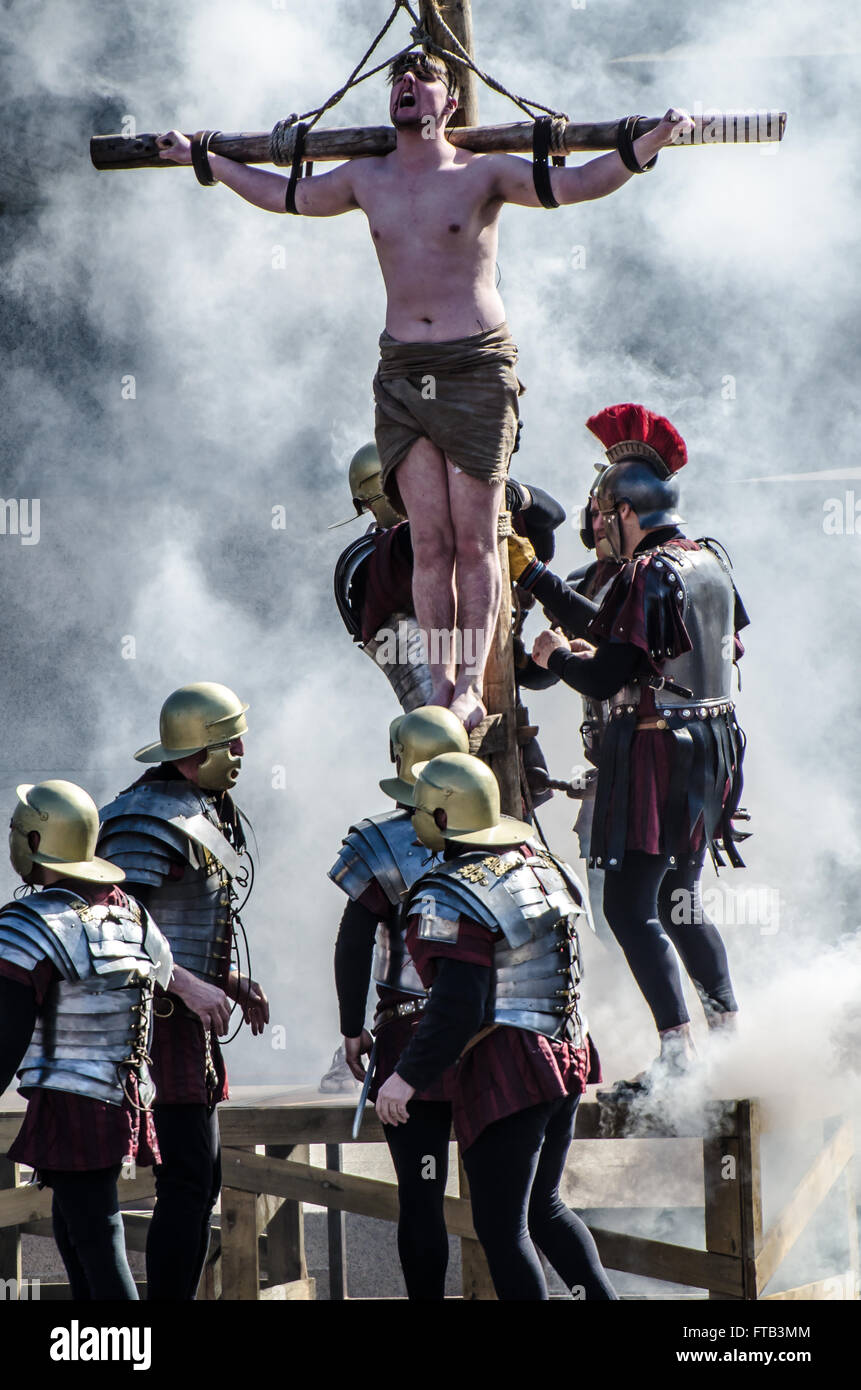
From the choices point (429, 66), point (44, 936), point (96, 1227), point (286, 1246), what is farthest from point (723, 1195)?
point (429, 66)

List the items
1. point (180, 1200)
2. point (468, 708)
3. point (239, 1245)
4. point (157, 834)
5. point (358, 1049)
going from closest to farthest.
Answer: point (180, 1200), point (157, 834), point (358, 1049), point (468, 708), point (239, 1245)

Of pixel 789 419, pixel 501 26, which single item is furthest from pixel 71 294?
pixel 789 419

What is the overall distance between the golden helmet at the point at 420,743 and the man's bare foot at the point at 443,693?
19.1 inches

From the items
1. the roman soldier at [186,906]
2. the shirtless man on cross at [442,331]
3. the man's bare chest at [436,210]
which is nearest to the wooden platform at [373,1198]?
the roman soldier at [186,906]

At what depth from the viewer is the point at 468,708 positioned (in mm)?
5176

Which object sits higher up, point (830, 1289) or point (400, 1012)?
point (400, 1012)

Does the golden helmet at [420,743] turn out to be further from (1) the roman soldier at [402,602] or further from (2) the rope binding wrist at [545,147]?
(2) the rope binding wrist at [545,147]

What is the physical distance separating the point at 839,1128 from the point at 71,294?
7.94 meters

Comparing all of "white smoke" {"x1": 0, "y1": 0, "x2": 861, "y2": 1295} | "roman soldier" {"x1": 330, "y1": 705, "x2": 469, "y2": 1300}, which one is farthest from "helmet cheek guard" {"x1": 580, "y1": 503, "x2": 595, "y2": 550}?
"white smoke" {"x1": 0, "y1": 0, "x2": 861, "y2": 1295}

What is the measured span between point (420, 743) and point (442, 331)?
1269 mm

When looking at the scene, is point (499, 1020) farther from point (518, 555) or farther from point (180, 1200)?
point (518, 555)

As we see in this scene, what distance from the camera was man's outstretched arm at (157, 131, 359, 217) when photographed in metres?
5.12

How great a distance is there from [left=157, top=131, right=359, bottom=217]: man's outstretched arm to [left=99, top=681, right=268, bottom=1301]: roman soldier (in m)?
1.45

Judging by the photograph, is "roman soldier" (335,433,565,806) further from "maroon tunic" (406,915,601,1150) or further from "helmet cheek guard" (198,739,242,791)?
"maroon tunic" (406,915,601,1150)
